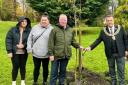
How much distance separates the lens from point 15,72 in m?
9.00

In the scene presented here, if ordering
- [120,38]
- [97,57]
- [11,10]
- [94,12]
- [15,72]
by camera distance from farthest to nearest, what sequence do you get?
[11,10] → [94,12] → [97,57] → [15,72] → [120,38]

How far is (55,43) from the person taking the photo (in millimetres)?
8344

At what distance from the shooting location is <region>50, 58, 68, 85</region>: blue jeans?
8531 millimetres

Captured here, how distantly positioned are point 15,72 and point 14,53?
0.57 meters

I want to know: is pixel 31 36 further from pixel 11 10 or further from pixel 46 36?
pixel 11 10

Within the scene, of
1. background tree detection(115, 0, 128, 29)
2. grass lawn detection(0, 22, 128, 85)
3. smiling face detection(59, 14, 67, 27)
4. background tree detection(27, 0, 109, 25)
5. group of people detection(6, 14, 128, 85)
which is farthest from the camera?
background tree detection(115, 0, 128, 29)

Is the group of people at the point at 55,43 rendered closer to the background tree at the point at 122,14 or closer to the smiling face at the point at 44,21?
the smiling face at the point at 44,21

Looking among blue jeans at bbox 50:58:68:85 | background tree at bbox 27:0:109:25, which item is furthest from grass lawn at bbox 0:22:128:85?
background tree at bbox 27:0:109:25


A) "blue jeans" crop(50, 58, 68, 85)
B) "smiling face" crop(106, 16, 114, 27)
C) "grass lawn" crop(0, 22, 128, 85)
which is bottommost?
"grass lawn" crop(0, 22, 128, 85)

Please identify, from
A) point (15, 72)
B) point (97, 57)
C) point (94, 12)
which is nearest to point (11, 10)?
point (94, 12)

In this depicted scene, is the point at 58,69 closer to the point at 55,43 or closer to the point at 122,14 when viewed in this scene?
the point at 55,43

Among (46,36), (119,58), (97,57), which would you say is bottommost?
(97,57)

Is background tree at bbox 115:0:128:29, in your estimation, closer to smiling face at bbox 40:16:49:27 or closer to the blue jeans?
the blue jeans

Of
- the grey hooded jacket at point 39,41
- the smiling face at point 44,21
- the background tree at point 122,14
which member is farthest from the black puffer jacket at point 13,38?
the background tree at point 122,14
